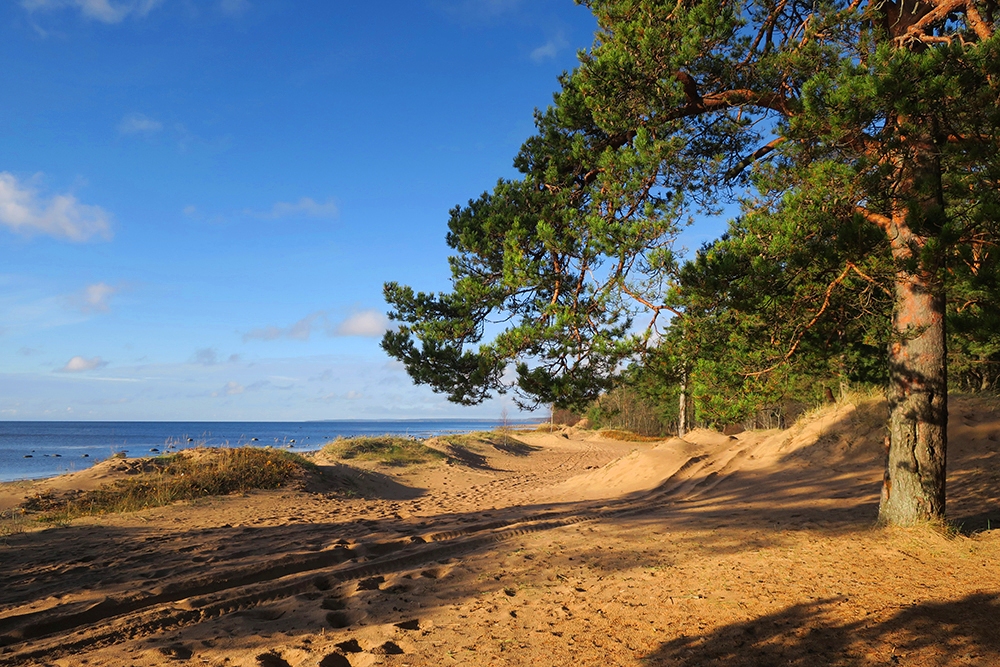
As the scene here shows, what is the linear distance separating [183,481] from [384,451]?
35.1ft

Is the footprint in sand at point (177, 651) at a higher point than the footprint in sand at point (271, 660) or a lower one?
lower

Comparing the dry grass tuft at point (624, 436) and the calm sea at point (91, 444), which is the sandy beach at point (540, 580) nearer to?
the calm sea at point (91, 444)

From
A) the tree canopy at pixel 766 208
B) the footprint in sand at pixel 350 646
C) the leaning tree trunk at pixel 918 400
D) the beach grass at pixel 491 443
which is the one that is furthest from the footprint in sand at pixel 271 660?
the beach grass at pixel 491 443

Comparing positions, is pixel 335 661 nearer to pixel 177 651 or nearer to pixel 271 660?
pixel 271 660

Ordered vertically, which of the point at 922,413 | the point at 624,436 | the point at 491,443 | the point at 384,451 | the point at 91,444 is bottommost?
the point at 91,444

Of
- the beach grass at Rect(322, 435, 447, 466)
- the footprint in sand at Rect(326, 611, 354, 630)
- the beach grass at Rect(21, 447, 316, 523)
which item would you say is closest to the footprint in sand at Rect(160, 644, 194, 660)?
the footprint in sand at Rect(326, 611, 354, 630)

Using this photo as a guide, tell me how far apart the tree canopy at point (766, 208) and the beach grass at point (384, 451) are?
43.3 feet

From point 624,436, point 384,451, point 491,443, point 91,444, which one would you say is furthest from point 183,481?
point 91,444

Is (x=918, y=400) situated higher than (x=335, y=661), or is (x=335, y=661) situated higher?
(x=918, y=400)

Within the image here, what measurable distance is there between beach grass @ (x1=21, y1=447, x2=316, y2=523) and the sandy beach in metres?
0.75

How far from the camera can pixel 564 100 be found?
8.52 meters

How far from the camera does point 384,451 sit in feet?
74.6

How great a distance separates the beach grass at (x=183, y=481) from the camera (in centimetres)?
1087

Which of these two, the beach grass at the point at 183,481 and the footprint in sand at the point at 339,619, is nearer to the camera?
the footprint in sand at the point at 339,619
